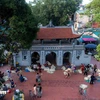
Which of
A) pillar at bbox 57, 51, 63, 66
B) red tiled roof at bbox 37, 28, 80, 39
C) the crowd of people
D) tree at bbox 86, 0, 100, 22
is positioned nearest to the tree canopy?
the crowd of people

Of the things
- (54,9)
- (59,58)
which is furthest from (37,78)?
(54,9)

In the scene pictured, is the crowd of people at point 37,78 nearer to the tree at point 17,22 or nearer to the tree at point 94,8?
the tree at point 17,22

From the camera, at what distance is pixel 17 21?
14.2m

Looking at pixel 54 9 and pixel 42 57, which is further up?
pixel 54 9

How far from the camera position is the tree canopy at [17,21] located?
14.1 m

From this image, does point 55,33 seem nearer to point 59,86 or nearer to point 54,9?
point 59,86

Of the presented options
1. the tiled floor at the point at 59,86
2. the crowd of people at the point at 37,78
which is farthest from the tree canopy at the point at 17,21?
the tiled floor at the point at 59,86

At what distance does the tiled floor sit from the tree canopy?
4197 millimetres

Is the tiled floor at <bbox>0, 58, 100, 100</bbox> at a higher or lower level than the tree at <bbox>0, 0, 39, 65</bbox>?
lower

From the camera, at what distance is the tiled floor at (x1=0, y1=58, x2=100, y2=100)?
1460cm

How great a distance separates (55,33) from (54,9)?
317 inches

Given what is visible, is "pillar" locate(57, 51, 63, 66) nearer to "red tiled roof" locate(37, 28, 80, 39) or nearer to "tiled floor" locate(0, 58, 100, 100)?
"tiled floor" locate(0, 58, 100, 100)

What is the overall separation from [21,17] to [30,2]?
1675cm

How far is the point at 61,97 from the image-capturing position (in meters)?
14.5
